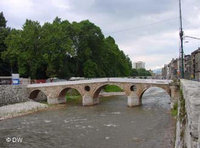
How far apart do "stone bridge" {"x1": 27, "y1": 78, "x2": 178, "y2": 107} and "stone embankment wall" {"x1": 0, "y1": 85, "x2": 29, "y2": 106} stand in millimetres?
1580

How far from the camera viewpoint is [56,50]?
37.1m

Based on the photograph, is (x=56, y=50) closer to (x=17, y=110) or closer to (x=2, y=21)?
(x=17, y=110)

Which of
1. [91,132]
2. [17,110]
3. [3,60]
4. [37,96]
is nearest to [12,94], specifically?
[37,96]

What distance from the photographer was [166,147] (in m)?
11.6

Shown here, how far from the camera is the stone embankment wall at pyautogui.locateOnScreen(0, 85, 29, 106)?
2853cm

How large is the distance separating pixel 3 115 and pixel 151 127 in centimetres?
1338

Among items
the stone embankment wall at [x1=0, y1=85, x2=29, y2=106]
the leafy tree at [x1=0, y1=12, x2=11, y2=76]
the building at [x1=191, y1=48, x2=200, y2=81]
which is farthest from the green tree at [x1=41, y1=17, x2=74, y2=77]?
the building at [x1=191, y1=48, x2=200, y2=81]

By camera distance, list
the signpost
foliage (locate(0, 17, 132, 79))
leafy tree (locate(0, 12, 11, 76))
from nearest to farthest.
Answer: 1. the signpost
2. foliage (locate(0, 17, 132, 79))
3. leafy tree (locate(0, 12, 11, 76))

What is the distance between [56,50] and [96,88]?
10744 mm

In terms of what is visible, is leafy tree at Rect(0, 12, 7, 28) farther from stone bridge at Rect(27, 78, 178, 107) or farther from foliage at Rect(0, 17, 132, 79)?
stone bridge at Rect(27, 78, 178, 107)

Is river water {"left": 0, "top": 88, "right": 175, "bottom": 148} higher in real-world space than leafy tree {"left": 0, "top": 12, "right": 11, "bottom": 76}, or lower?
lower

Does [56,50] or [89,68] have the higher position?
[56,50]

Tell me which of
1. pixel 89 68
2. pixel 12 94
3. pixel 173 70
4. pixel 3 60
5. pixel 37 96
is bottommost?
pixel 37 96

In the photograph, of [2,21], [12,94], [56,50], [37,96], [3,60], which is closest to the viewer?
[12,94]
